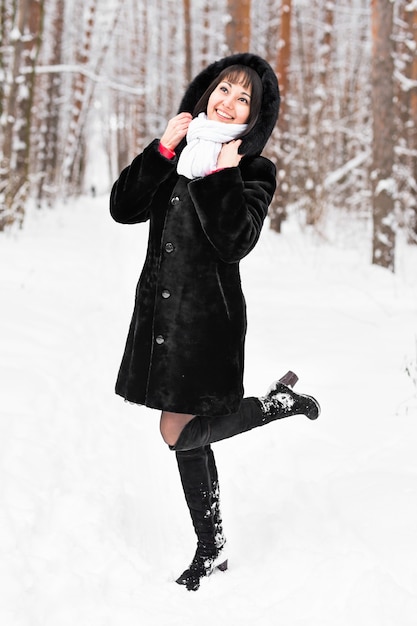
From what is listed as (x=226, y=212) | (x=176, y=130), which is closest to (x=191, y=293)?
(x=226, y=212)

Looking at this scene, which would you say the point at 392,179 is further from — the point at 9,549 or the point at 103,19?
the point at 103,19

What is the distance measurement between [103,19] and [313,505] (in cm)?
2249

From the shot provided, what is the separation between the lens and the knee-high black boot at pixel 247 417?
7.80 ft

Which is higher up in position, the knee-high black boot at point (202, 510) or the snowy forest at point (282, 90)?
the snowy forest at point (282, 90)

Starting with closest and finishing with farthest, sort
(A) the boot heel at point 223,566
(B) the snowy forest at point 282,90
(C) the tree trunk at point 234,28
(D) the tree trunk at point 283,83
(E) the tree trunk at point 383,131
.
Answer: (A) the boot heel at point 223,566 → (E) the tree trunk at point 383,131 → (B) the snowy forest at point 282,90 → (C) the tree trunk at point 234,28 → (D) the tree trunk at point 283,83

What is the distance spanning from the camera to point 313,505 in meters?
2.98

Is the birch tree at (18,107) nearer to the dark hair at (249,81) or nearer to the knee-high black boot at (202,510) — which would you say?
the dark hair at (249,81)

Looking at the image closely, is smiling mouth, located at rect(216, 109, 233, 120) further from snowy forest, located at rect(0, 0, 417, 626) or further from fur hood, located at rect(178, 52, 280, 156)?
snowy forest, located at rect(0, 0, 417, 626)

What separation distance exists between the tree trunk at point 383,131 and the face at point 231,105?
6.77 m

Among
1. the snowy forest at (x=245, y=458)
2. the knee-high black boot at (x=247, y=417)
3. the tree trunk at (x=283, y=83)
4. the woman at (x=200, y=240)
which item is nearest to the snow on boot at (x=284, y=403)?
the knee-high black boot at (x=247, y=417)

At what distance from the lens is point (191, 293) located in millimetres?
2252

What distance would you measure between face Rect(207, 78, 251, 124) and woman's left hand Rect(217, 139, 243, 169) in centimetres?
11

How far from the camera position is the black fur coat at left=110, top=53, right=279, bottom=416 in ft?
A: 7.37

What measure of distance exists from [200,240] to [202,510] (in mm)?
1109
